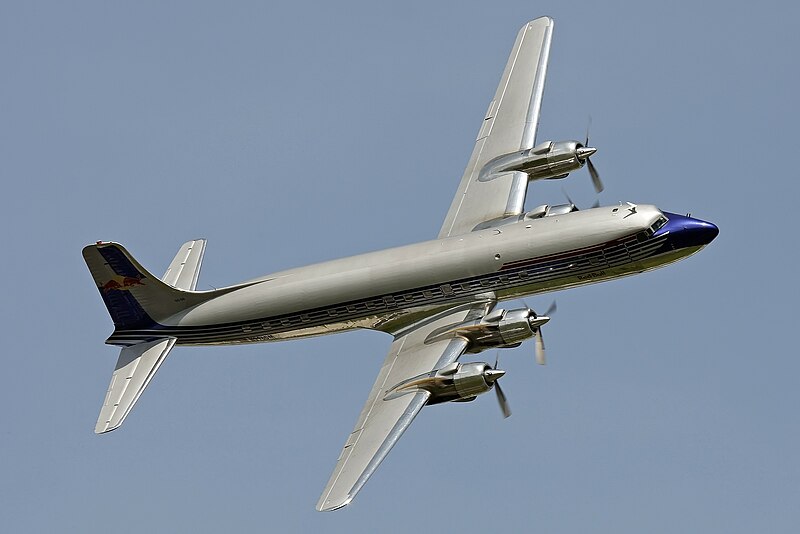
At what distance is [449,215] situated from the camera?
6888cm

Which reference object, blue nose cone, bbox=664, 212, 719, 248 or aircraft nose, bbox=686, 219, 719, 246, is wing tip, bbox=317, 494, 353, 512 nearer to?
blue nose cone, bbox=664, 212, 719, 248

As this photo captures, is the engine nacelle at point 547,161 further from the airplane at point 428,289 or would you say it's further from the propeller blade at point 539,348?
the propeller blade at point 539,348

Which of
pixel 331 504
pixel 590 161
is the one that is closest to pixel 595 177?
pixel 590 161

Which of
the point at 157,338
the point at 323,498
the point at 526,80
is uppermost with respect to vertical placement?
the point at 526,80

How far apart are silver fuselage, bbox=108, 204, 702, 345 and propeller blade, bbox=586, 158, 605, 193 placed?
16.4 feet

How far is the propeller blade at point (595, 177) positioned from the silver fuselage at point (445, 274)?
16.4ft

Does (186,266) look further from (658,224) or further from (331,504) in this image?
(658,224)

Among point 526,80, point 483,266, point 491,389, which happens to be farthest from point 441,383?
point 526,80

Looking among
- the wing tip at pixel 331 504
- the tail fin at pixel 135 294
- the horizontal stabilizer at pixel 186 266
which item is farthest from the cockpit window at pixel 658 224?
the horizontal stabilizer at pixel 186 266

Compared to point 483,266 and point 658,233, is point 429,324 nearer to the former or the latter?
point 483,266

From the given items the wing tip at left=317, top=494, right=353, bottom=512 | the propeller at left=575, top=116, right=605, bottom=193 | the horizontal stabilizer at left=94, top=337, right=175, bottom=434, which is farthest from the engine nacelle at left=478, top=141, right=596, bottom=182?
the wing tip at left=317, top=494, right=353, bottom=512

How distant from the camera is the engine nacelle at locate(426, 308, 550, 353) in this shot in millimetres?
60438

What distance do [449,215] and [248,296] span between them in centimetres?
989

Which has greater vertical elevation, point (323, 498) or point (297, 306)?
point (297, 306)
